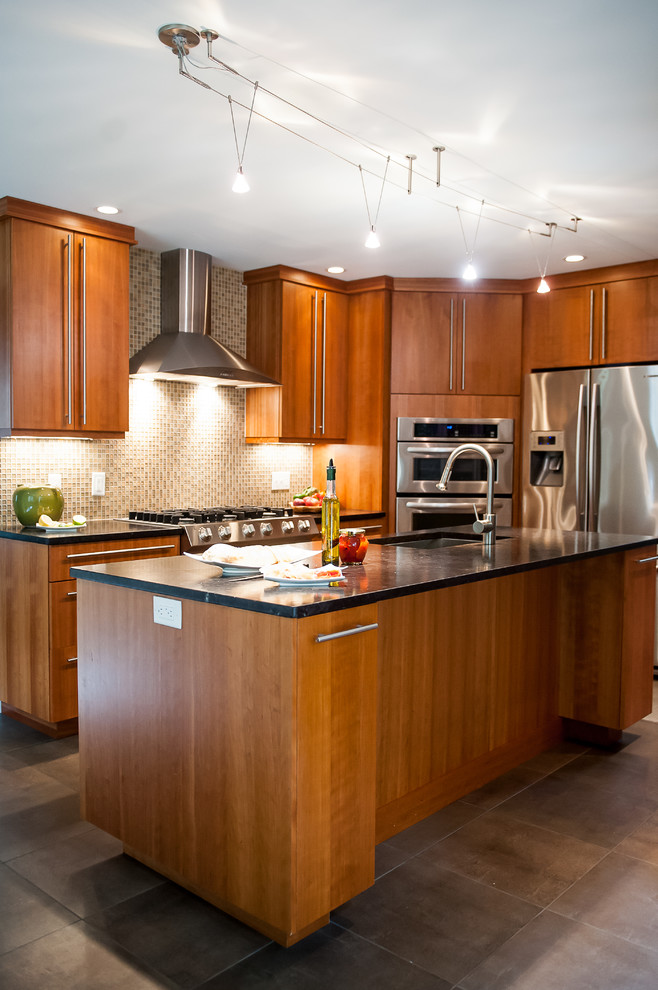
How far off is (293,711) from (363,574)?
64 centimetres

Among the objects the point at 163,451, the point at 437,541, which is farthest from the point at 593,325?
the point at 163,451

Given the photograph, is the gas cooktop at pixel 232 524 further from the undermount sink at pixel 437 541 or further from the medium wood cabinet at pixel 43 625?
the undermount sink at pixel 437 541

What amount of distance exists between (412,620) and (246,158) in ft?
6.47

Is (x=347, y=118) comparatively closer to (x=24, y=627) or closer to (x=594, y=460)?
(x=24, y=627)

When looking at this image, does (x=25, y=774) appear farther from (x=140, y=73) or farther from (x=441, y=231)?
(x=441, y=231)

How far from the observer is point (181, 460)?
4824 millimetres

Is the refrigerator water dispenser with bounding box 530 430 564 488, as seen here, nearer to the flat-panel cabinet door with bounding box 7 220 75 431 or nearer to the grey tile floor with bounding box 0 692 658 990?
the grey tile floor with bounding box 0 692 658 990

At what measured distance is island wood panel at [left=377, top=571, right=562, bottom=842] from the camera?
2.56 m

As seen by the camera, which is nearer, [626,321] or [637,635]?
[637,635]

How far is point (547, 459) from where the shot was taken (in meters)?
5.17

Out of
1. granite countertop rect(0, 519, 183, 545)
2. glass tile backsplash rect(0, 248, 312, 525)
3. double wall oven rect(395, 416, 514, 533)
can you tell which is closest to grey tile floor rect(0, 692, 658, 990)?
granite countertop rect(0, 519, 183, 545)

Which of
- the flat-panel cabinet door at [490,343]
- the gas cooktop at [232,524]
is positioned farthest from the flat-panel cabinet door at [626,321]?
the gas cooktop at [232,524]

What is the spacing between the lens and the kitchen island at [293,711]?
1.92 meters

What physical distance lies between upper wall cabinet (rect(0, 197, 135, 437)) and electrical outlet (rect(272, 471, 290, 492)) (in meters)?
1.48
